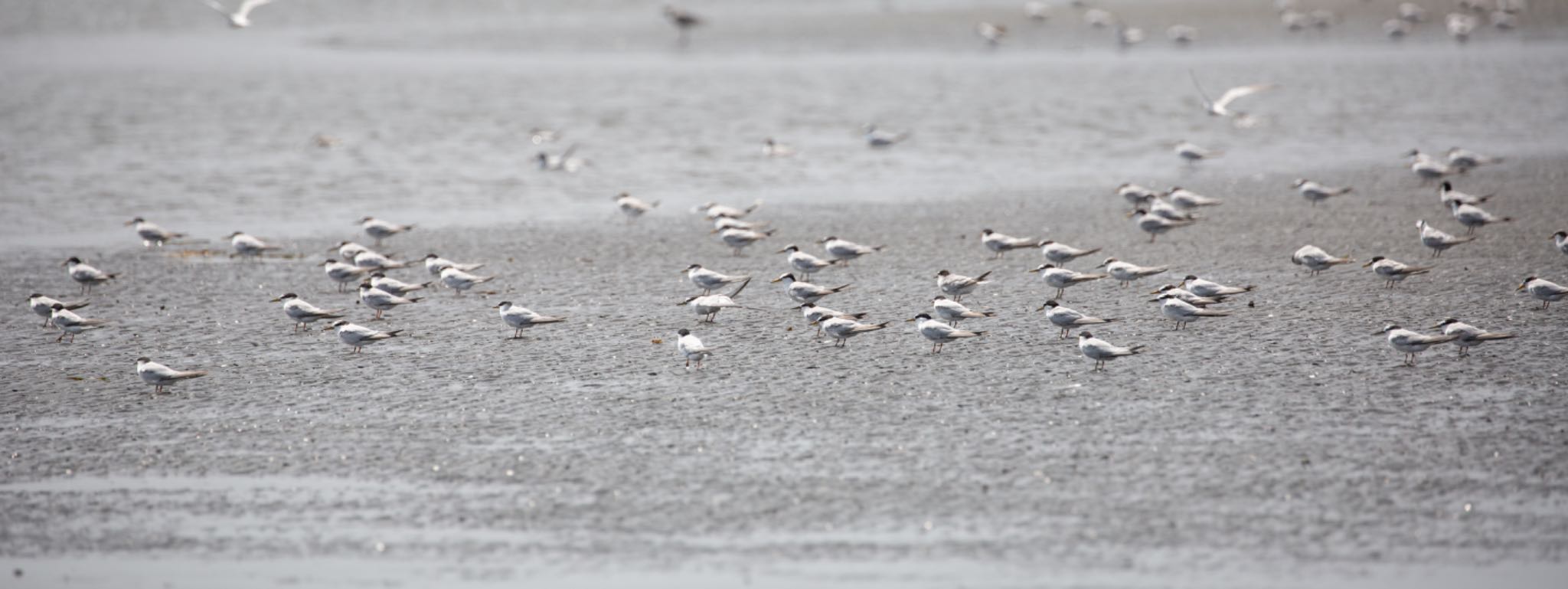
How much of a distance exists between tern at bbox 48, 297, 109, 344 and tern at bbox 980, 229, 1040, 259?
10.4 meters

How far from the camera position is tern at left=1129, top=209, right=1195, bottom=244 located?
67.1 ft

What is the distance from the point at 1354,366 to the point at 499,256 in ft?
37.1

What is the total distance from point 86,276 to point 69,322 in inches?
99.7

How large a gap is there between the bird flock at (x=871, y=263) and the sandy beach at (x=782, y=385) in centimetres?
22

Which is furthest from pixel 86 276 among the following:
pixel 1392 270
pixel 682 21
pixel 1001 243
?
pixel 682 21

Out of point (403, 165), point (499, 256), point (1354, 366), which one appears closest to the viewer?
point (1354, 366)

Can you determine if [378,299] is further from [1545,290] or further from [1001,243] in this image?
[1545,290]

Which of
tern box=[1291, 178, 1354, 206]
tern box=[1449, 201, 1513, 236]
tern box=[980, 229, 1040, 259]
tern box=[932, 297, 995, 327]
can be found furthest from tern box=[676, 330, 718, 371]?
tern box=[1291, 178, 1354, 206]

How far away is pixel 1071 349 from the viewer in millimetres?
14781

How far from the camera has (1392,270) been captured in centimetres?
1675

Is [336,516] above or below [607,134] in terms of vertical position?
below

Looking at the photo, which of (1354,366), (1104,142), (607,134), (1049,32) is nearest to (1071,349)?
(1354,366)

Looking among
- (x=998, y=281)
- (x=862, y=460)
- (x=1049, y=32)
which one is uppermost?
(x=1049, y=32)

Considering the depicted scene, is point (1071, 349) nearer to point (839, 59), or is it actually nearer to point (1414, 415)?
point (1414, 415)
